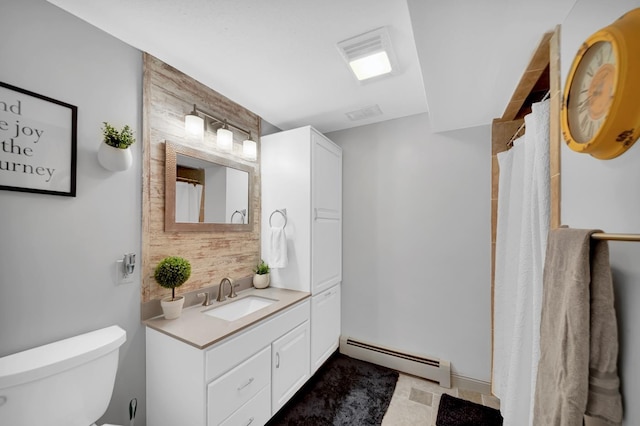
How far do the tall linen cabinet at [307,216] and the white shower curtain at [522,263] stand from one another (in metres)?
1.32

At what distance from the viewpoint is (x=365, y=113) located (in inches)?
88.7

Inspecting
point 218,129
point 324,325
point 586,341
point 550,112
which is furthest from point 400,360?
point 218,129

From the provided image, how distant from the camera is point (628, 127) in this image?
0.58m

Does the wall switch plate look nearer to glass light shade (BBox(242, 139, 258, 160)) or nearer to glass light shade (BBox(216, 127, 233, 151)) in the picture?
glass light shade (BBox(216, 127, 233, 151))

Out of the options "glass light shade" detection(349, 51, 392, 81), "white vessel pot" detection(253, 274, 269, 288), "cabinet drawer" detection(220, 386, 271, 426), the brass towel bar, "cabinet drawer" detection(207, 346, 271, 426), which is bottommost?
"cabinet drawer" detection(220, 386, 271, 426)

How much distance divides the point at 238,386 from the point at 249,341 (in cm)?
23

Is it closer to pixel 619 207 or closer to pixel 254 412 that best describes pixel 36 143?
pixel 254 412

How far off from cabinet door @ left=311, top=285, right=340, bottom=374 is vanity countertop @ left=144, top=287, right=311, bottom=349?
0.42 metres

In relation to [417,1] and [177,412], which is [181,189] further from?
[417,1]

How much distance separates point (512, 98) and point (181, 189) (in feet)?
7.53

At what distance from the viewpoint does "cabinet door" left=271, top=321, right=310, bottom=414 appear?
1.62 m

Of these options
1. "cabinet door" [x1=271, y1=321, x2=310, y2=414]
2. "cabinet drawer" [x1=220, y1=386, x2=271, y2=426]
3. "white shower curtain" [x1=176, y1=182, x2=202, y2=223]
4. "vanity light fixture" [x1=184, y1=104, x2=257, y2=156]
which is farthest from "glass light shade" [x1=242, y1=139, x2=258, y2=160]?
"cabinet drawer" [x1=220, y1=386, x2=271, y2=426]

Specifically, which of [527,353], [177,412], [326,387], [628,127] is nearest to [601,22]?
[628,127]

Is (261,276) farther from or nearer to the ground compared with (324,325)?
farther from the ground
